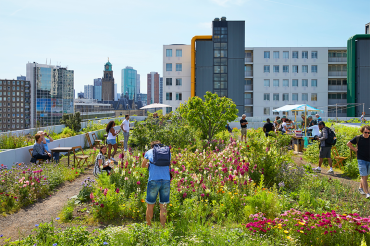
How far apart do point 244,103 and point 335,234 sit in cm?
4412

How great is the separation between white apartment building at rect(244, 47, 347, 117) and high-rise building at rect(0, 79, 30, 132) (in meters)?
140

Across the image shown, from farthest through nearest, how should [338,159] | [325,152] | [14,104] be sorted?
[14,104], [338,159], [325,152]

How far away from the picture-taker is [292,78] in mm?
49219

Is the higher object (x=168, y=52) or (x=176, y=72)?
(x=168, y=52)

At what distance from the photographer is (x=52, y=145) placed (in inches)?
480

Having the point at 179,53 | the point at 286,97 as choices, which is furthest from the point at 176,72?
the point at 286,97

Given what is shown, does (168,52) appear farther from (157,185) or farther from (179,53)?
(157,185)

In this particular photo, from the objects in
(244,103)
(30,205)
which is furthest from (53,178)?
(244,103)

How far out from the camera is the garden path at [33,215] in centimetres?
503

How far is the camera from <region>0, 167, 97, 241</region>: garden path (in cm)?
503

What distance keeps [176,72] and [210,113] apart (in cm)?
3540

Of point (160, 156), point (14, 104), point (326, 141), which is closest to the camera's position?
point (160, 156)

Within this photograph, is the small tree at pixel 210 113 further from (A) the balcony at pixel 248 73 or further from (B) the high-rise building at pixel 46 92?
(B) the high-rise building at pixel 46 92

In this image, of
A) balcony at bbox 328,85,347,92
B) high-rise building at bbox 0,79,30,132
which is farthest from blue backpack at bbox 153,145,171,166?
high-rise building at bbox 0,79,30,132
